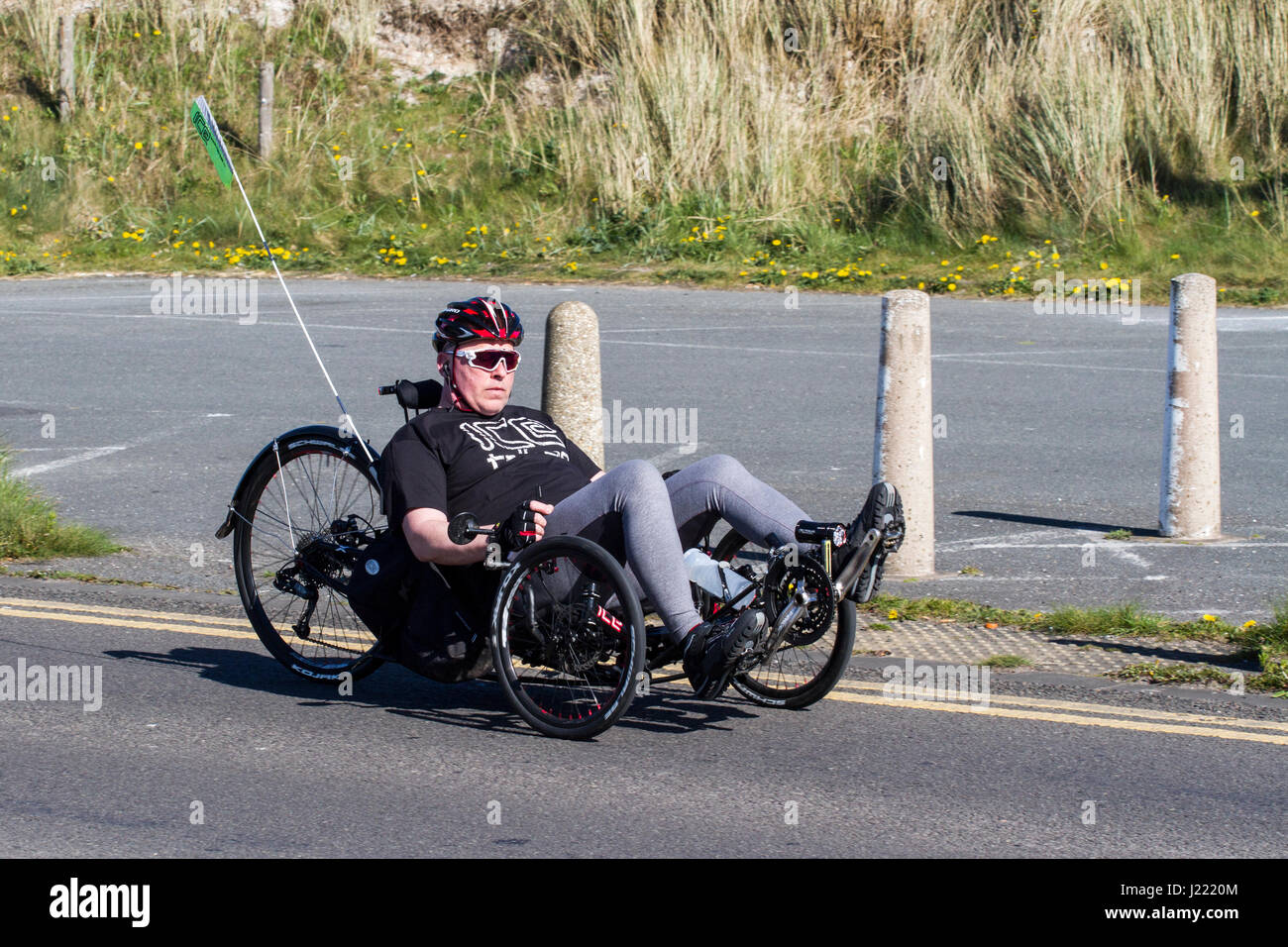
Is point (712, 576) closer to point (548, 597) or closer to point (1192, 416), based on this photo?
point (548, 597)

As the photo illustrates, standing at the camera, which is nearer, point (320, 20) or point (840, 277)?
point (840, 277)

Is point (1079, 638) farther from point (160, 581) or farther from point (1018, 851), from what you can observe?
point (160, 581)

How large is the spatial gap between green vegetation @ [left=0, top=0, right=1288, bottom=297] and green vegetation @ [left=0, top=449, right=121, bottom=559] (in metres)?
10.6

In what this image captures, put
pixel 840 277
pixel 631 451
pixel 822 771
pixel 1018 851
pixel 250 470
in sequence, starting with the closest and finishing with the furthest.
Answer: pixel 1018 851
pixel 822 771
pixel 250 470
pixel 631 451
pixel 840 277

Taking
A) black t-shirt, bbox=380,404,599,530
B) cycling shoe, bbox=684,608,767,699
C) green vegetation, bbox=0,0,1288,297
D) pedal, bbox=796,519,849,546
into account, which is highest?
green vegetation, bbox=0,0,1288,297

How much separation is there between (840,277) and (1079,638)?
11559 millimetres

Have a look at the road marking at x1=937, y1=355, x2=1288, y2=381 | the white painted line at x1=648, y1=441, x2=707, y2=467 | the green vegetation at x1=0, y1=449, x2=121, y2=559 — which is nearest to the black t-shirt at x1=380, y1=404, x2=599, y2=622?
the green vegetation at x1=0, y1=449, x2=121, y2=559

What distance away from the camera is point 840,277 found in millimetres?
17297

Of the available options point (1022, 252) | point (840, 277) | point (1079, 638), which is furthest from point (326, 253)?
point (1079, 638)
